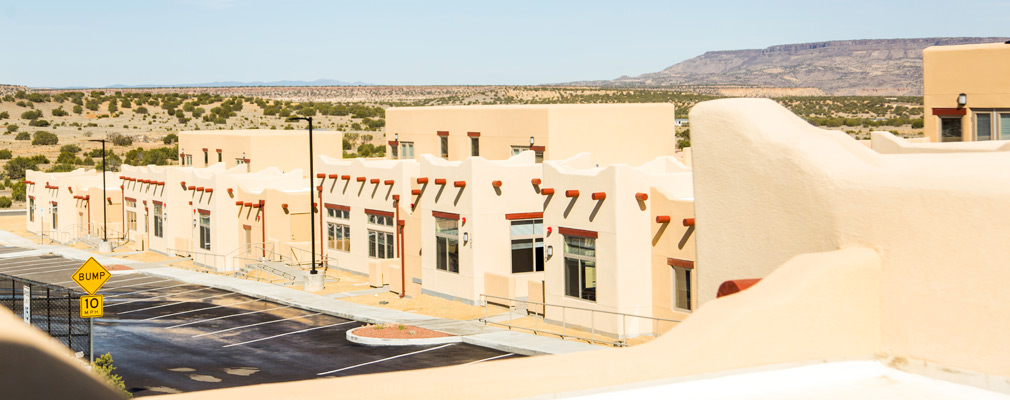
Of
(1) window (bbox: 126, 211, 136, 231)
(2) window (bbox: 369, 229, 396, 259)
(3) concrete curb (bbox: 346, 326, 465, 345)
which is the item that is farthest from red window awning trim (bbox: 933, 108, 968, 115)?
(1) window (bbox: 126, 211, 136, 231)

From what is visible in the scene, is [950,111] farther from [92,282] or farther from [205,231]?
[205,231]

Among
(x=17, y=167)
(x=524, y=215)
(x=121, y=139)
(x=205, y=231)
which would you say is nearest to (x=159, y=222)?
(x=205, y=231)

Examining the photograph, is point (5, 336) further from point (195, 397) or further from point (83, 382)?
point (195, 397)

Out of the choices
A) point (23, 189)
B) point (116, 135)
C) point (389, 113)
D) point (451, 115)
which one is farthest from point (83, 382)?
point (116, 135)

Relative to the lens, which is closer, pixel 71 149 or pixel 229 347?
pixel 229 347

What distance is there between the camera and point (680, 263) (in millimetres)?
29750

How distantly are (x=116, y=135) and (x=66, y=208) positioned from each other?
68.2 m

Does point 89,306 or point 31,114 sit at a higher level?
point 31,114

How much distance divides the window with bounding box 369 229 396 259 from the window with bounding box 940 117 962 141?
22182 mm

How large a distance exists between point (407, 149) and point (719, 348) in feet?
155

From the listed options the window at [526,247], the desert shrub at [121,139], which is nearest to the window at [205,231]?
the window at [526,247]

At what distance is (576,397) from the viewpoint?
7.07 meters

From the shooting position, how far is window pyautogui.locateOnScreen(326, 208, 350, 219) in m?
48.7

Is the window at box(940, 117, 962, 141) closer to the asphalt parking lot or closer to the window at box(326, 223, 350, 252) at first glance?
the asphalt parking lot
